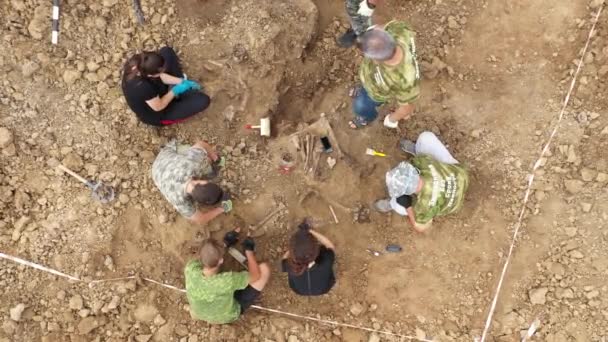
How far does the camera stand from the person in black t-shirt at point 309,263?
209 inches

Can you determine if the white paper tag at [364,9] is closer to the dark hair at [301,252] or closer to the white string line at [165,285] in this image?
the dark hair at [301,252]

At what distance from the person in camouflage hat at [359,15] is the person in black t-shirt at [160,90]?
5.90 ft

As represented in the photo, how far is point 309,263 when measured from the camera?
546 cm

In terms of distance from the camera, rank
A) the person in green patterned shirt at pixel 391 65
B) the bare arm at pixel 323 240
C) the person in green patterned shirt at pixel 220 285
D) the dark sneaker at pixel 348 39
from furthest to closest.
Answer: the dark sneaker at pixel 348 39
the bare arm at pixel 323 240
the person in green patterned shirt at pixel 220 285
the person in green patterned shirt at pixel 391 65

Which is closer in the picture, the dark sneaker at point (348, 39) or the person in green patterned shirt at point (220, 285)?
the person in green patterned shirt at point (220, 285)

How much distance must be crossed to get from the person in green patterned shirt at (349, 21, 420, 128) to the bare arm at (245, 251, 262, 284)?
2.15 m

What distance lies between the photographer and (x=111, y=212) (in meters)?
6.14

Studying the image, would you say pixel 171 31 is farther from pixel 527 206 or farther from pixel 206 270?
pixel 527 206

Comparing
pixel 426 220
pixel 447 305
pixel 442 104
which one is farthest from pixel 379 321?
pixel 442 104

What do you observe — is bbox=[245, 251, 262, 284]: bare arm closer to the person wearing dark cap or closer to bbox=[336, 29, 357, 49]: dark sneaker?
the person wearing dark cap

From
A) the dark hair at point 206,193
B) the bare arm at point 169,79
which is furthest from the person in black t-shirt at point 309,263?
the bare arm at point 169,79

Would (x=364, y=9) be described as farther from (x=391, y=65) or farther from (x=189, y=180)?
(x=189, y=180)

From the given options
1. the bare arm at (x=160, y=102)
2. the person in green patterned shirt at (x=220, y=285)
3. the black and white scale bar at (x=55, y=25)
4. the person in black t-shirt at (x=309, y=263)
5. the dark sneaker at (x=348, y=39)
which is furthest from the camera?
the black and white scale bar at (x=55, y=25)

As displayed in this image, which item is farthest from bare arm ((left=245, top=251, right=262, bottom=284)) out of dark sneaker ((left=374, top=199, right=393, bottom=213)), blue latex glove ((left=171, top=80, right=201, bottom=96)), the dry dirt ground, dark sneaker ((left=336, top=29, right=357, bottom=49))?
dark sneaker ((left=336, top=29, right=357, bottom=49))
